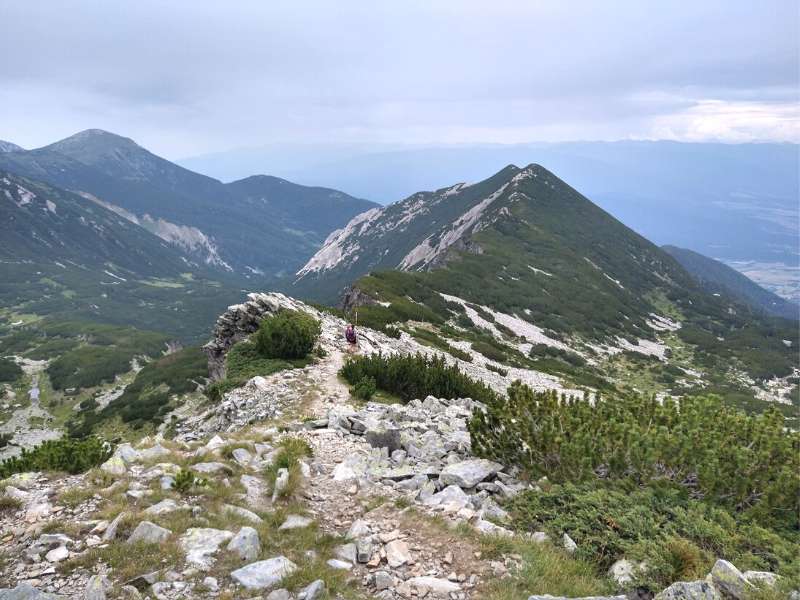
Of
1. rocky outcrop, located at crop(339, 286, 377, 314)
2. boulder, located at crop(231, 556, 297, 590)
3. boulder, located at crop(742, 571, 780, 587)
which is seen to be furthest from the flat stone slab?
rocky outcrop, located at crop(339, 286, 377, 314)

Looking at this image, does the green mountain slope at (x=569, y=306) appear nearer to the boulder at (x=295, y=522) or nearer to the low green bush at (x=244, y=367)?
the low green bush at (x=244, y=367)

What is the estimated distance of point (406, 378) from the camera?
19172mm

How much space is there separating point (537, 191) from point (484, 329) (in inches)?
4402

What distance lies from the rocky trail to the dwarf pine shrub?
900 mm

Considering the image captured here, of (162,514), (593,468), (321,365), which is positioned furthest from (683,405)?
(321,365)

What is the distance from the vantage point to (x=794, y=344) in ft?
312

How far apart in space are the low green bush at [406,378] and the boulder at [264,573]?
12.0 meters

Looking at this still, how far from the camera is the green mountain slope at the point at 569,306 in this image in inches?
2074

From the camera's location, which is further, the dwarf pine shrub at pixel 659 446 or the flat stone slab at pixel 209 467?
the flat stone slab at pixel 209 467

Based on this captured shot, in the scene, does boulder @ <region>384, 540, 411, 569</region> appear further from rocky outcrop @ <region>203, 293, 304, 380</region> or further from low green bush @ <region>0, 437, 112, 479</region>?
rocky outcrop @ <region>203, 293, 304, 380</region>

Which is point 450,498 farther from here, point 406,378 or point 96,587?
point 406,378

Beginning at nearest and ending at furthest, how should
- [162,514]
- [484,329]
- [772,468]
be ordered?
[162,514], [772,468], [484,329]

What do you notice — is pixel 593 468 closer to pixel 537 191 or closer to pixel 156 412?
pixel 156 412

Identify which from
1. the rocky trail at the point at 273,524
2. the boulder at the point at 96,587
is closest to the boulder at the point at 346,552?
the rocky trail at the point at 273,524
